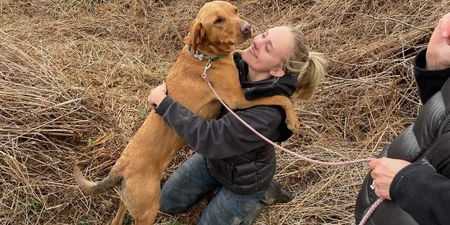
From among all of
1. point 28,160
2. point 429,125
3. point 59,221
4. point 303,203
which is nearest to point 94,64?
point 28,160

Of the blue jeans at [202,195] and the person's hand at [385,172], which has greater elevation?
the person's hand at [385,172]

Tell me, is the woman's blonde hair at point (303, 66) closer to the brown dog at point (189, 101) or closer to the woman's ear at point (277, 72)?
the woman's ear at point (277, 72)

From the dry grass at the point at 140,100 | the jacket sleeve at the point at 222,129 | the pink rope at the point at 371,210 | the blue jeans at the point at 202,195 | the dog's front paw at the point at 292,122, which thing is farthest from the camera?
the dry grass at the point at 140,100

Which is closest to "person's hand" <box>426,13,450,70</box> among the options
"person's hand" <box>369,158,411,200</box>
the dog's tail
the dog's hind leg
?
"person's hand" <box>369,158,411,200</box>

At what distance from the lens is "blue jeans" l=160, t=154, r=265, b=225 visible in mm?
3289

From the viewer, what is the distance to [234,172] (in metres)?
3.08

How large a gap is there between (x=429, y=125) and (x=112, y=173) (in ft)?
6.11

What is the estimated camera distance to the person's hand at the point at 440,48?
2.19m

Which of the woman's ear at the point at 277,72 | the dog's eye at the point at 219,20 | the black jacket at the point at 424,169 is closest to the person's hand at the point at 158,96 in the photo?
the dog's eye at the point at 219,20

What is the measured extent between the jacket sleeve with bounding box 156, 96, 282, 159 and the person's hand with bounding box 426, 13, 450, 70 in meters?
0.90

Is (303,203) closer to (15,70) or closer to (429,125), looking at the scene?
(429,125)

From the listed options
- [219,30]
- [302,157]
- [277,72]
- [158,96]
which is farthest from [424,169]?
[158,96]

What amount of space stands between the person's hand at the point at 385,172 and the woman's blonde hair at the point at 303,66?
1.04 meters

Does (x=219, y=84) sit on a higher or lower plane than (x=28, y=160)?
higher
